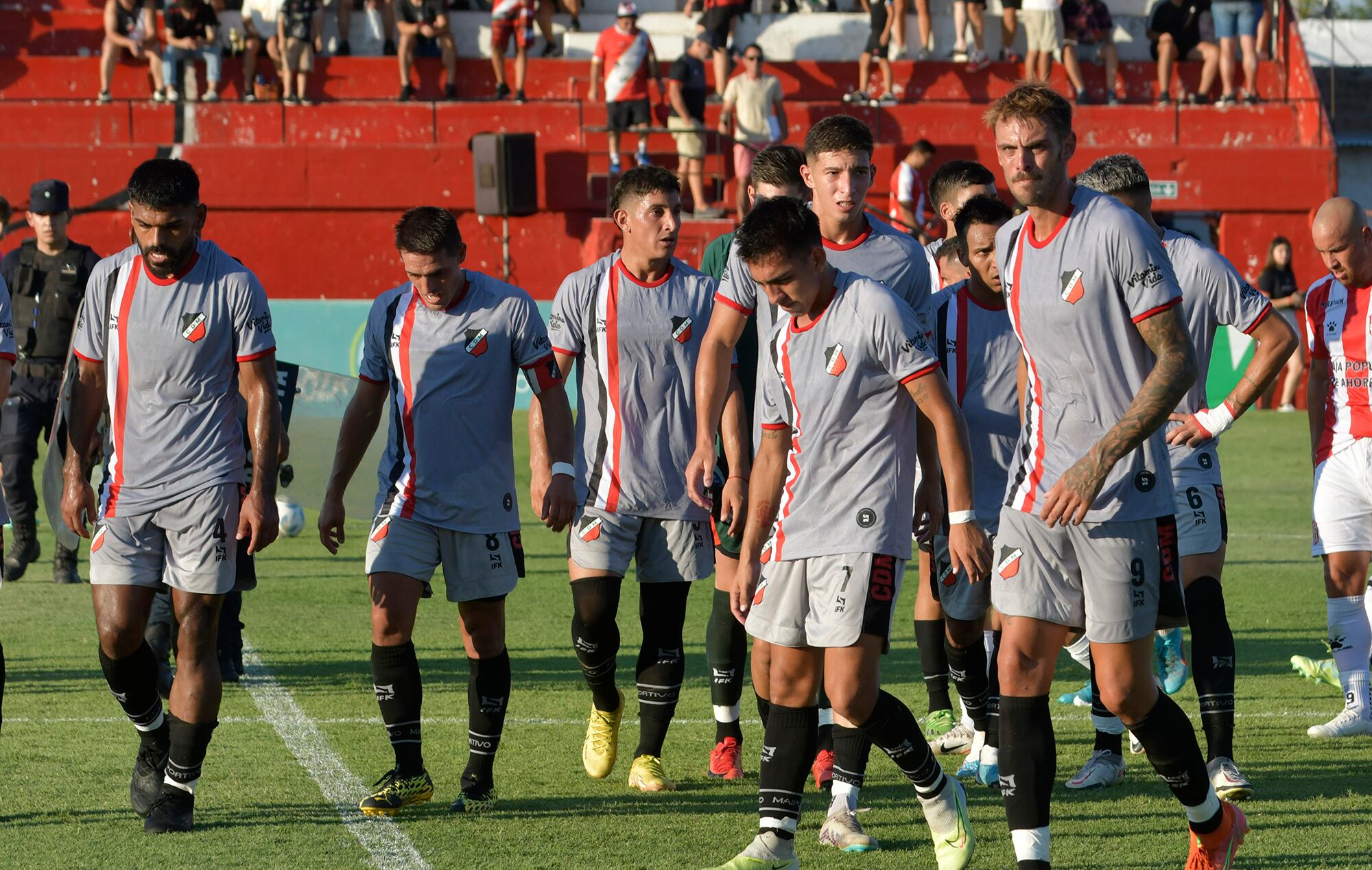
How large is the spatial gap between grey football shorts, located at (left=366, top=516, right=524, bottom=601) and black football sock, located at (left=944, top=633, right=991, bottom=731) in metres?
1.74

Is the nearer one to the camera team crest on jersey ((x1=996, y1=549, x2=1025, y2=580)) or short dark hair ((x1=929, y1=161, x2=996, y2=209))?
team crest on jersey ((x1=996, y1=549, x2=1025, y2=580))

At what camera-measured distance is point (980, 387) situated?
20.6 ft

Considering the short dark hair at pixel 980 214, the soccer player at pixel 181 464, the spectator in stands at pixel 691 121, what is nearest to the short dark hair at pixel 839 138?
the short dark hair at pixel 980 214

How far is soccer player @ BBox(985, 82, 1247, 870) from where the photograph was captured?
4.67 m

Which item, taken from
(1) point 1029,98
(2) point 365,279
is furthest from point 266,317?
(2) point 365,279

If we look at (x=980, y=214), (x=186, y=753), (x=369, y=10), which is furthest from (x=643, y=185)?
(x=369, y=10)

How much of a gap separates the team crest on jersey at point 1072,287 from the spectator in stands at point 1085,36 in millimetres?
20184

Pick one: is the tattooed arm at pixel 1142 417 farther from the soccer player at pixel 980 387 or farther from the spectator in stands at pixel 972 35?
the spectator in stands at pixel 972 35

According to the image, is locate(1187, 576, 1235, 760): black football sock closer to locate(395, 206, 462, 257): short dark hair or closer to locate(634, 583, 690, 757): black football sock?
Answer: locate(634, 583, 690, 757): black football sock

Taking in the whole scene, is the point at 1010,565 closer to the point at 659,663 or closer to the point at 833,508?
the point at 833,508

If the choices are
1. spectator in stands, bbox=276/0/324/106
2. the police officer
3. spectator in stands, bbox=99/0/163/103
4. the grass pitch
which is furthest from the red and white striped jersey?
spectator in stands, bbox=99/0/163/103

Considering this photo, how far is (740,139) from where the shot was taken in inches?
865

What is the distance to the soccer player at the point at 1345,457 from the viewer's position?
689 cm

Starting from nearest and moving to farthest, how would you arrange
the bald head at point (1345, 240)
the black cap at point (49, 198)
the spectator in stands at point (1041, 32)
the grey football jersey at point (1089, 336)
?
1. the grey football jersey at point (1089, 336)
2. the bald head at point (1345, 240)
3. the black cap at point (49, 198)
4. the spectator in stands at point (1041, 32)
